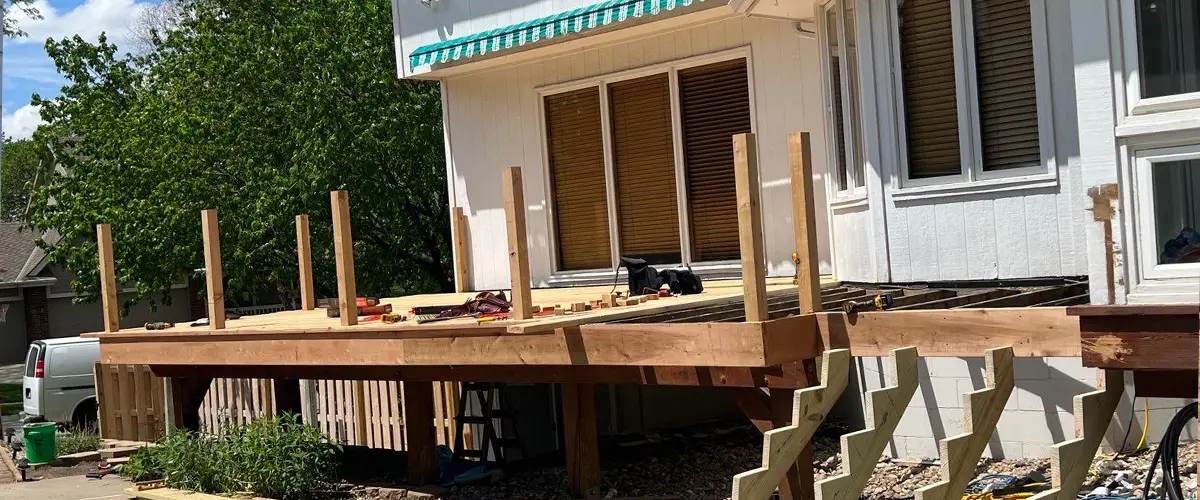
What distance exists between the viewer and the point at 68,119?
2633 cm

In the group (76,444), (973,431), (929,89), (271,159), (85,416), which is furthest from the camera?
(271,159)

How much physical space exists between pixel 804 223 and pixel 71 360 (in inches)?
607

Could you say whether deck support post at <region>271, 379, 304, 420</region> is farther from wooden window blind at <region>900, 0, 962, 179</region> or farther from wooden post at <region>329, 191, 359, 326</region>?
wooden window blind at <region>900, 0, 962, 179</region>

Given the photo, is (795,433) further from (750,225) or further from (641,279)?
(641,279)

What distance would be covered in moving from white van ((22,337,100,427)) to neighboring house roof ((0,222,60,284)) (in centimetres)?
1639

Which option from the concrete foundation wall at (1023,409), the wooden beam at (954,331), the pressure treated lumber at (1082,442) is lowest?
the concrete foundation wall at (1023,409)

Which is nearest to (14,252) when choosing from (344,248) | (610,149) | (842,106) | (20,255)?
(20,255)

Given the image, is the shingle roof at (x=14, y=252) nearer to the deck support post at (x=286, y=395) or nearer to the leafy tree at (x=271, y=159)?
the leafy tree at (x=271, y=159)

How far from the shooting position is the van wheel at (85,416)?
18875 millimetres

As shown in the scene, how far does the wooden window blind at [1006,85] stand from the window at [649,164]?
3437 mm

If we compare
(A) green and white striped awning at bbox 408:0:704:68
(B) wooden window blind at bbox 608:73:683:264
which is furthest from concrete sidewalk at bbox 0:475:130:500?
(B) wooden window blind at bbox 608:73:683:264

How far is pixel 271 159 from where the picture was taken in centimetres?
2080

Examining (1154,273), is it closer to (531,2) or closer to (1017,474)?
(1017,474)

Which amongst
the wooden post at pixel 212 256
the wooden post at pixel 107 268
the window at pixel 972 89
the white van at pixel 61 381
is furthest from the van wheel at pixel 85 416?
the window at pixel 972 89
